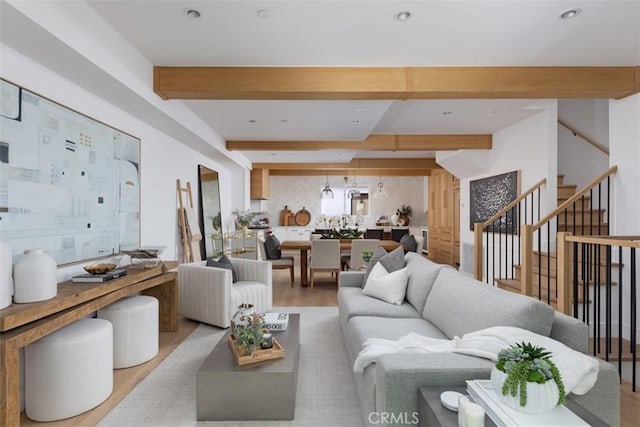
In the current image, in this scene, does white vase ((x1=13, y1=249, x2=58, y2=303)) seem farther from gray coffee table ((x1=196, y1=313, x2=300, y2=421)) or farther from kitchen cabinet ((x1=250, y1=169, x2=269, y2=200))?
kitchen cabinet ((x1=250, y1=169, x2=269, y2=200))

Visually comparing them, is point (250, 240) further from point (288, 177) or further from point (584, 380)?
point (584, 380)

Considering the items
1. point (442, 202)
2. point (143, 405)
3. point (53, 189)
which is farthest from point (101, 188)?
point (442, 202)

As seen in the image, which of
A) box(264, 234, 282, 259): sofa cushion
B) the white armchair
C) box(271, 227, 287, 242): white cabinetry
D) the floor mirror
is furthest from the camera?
box(271, 227, 287, 242): white cabinetry

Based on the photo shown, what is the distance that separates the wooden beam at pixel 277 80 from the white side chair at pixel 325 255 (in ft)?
9.48

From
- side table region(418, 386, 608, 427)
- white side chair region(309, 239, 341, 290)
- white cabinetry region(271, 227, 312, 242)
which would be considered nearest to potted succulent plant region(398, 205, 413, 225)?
white cabinetry region(271, 227, 312, 242)

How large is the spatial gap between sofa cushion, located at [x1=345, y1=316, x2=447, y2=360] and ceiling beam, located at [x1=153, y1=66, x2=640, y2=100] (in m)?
2.01

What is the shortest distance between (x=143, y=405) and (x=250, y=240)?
4854 mm

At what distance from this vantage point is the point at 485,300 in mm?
2033

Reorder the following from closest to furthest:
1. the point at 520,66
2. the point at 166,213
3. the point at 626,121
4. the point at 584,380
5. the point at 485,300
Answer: the point at 584,380 → the point at 485,300 → the point at 520,66 → the point at 626,121 → the point at 166,213

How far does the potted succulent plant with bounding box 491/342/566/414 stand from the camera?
121 centimetres

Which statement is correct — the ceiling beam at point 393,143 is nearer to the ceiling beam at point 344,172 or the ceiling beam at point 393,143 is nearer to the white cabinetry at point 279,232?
the ceiling beam at point 344,172

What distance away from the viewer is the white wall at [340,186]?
1062 cm

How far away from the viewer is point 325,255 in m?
5.59

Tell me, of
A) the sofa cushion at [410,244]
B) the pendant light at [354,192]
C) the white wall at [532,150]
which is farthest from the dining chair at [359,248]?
the pendant light at [354,192]
